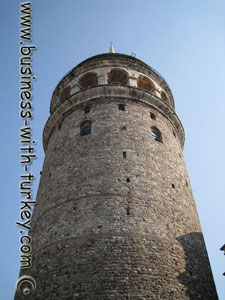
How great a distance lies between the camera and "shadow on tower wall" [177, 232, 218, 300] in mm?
10695

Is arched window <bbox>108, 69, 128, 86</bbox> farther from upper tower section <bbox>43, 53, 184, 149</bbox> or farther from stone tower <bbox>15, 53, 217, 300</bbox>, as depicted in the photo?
stone tower <bbox>15, 53, 217, 300</bbox>

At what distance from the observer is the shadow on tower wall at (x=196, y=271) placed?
10.7 meters

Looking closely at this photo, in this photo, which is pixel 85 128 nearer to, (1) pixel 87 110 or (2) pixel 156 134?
(1) pixel 87 110

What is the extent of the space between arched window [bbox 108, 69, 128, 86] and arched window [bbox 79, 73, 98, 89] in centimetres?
88

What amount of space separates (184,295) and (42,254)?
198 inches

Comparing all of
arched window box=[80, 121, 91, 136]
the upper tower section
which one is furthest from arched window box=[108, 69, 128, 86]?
arched window box=[80, 121, 91, 136]

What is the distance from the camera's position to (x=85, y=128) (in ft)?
49.8

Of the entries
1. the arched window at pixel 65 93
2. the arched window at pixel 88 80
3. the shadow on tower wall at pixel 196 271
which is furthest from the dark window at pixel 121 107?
the shadow on tower wall at pixel 196 271

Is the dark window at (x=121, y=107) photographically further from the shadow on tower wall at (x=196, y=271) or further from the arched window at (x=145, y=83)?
the shadow on tower wall at (x=196, y=271)

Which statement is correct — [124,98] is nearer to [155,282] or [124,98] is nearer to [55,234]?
[55,234]

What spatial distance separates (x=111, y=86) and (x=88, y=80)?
323cm

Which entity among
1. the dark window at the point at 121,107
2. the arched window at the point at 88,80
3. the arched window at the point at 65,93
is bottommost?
the dark window at the point at 121,107

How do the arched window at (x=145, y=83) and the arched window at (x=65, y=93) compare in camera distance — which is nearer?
the arched window at (x=145, y=83)

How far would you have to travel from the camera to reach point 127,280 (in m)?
9.63
